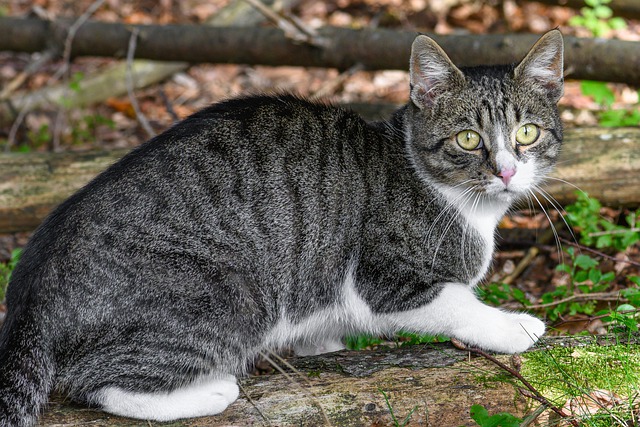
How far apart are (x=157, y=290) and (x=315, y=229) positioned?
0.77m

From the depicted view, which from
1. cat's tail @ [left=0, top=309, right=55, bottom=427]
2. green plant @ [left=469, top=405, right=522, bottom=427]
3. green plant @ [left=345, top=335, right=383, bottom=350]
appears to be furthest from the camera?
green plant @ [left=345, top=335, right=383, bottom=350]

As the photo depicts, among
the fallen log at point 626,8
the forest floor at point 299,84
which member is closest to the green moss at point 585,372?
the forest floor at point 299,84

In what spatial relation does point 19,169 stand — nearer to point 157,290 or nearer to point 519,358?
point 157,290

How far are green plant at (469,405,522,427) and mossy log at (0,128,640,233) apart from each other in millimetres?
2368

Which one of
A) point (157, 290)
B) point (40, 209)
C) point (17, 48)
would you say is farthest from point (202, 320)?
point (17, 48)

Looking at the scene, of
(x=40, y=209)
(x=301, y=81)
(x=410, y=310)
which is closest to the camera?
(x=410, y=310)

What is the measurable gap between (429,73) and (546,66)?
0.55 meters

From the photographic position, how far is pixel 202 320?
312 centimetres

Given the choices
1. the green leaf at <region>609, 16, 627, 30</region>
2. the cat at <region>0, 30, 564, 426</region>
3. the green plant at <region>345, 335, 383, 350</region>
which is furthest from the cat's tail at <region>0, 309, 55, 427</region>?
the green leaf at <region>609, 16, 627, 30</region>

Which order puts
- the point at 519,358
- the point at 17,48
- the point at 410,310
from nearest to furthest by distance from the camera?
the point at 519,358 < the point at 410,310 < the point at 17,48

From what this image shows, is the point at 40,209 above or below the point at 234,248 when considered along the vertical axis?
below

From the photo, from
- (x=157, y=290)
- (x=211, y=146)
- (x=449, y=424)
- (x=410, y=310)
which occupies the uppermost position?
(x=211, y=146)

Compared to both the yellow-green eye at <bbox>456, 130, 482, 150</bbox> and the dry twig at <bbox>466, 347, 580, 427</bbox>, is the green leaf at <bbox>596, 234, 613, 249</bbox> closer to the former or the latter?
the yellow-green eye at <bbox>456, 130, 482, 150</bbox>

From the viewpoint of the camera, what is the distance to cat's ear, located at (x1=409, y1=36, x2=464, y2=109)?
3.44 m
